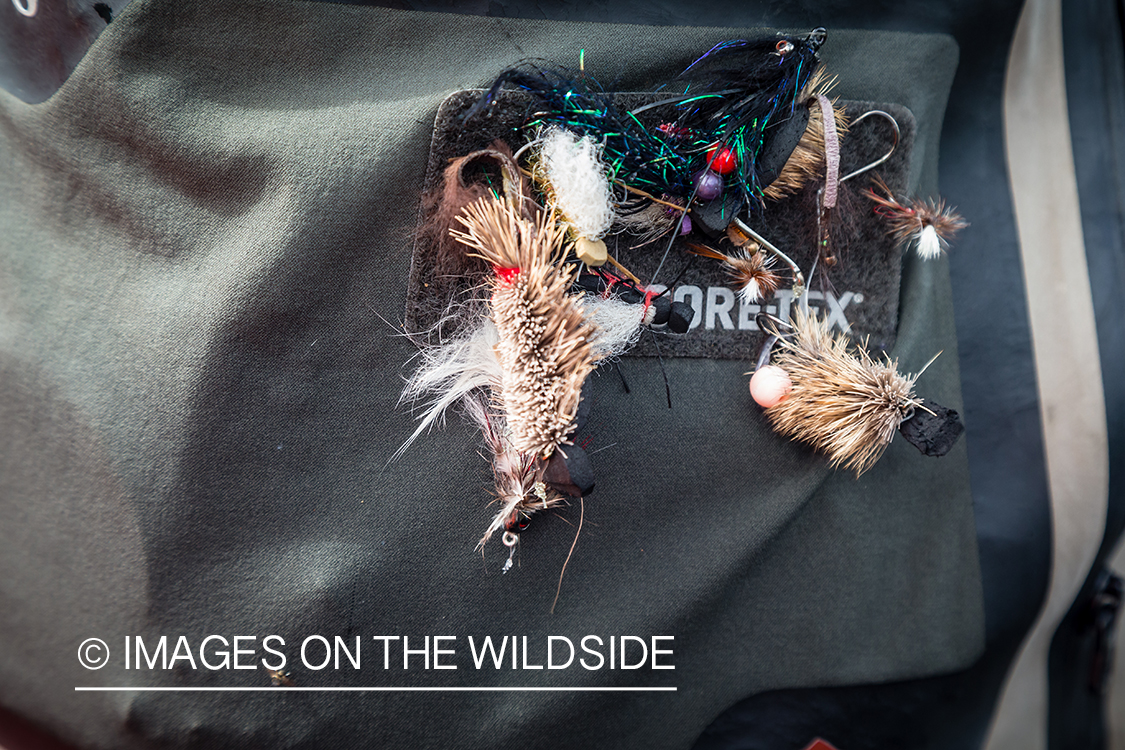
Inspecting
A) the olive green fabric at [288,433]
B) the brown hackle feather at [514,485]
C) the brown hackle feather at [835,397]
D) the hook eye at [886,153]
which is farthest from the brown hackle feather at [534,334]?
the hook eye at [886,153]

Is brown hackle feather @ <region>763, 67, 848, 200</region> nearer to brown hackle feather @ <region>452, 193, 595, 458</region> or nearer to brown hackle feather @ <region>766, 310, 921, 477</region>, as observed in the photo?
brown hackle feather @ <region>766, 310, 921, 477</region>

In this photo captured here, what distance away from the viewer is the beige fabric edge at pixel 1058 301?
941 millimetres

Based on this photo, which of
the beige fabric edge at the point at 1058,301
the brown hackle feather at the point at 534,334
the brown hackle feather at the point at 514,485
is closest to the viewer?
the brown hackle feather at the point at 534,334

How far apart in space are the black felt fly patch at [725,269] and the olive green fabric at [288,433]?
0.04 metres

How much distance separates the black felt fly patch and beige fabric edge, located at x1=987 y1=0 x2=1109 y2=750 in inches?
11.2

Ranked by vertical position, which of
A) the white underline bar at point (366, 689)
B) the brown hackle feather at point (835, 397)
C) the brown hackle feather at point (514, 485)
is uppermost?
the brown hackle feather at point (835, 397)

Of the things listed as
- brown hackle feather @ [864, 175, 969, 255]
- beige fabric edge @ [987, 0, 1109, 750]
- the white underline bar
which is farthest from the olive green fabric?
beige fabric edge @ [987, 0, 1109, 750]

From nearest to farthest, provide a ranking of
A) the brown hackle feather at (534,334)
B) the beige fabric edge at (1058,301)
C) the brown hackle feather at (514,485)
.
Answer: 1. the brown hackle feather at (534,334)
2. the brown hackle feather at (514,485)
3. the beige fabric edge at (1058,301)

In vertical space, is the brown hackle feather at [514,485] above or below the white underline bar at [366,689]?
above

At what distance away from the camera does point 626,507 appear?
0.81m

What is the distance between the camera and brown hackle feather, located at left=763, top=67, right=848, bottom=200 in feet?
2.47

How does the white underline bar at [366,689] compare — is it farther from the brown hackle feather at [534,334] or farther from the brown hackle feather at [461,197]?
the brown hackle feather at [461,197]

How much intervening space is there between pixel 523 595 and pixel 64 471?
2.17 ft

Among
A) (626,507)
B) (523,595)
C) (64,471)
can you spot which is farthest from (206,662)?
(626,507)
